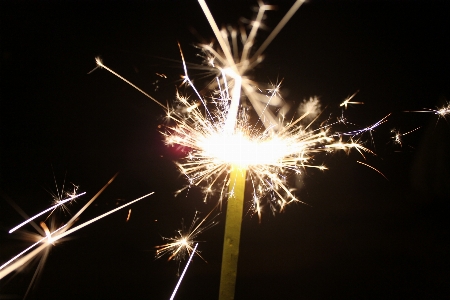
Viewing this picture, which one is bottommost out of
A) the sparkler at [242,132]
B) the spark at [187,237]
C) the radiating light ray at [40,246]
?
the radiating light ray at [40,246]

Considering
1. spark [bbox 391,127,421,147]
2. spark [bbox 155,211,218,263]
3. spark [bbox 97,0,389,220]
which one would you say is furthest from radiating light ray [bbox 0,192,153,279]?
spark [bbox 391,127,421,147]

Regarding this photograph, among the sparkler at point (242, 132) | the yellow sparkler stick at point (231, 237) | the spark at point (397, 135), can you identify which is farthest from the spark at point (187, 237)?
the spark at point (397, 135)

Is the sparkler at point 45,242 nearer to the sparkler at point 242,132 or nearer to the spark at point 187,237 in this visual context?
the spark at point 187,237

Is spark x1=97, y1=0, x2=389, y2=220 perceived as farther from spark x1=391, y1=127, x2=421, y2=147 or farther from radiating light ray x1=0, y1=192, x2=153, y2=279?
radiating light ray x1=0, y1=192, x2=153, y2=279

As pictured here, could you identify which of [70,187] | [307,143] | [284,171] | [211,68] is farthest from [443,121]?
[70,187]

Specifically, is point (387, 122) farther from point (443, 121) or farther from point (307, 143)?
point (307, 143)

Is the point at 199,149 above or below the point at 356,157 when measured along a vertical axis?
below

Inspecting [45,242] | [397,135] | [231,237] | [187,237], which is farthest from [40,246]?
[397,135]

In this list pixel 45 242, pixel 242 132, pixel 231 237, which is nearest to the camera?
pixel 231 237

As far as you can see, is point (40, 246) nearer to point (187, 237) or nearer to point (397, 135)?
point (187, 237)
